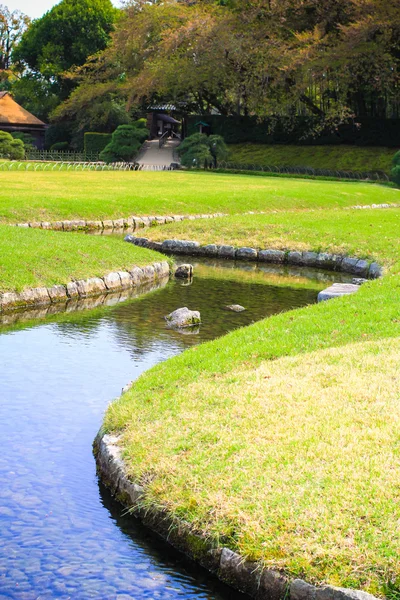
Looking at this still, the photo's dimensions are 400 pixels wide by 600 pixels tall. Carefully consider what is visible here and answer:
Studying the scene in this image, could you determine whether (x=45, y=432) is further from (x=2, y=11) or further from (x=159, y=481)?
(x=2, y=11)

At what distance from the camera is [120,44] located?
209 feet

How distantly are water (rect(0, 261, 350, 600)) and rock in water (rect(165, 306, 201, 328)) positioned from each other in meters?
0.23

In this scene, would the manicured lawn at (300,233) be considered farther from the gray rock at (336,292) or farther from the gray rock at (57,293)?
the gray rock at (57,293)

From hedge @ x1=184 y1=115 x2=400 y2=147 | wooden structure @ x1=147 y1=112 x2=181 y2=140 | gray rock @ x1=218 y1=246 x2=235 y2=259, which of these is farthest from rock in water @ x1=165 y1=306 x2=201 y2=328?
wooden structure @ x1=147 y1=112 x2=181 y2=140

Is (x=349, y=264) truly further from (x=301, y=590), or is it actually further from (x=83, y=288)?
(x=301, y=590)

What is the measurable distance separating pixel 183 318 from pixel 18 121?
6167cm

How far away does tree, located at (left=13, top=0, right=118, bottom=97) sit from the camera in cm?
7262

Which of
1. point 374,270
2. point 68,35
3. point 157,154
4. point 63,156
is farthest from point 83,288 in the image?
point 68,35

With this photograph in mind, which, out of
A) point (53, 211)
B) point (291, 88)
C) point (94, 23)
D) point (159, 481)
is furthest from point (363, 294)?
point (94, 23)

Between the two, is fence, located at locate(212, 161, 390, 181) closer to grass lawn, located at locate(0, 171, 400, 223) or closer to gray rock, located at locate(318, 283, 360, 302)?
A: grass lawn, located at locate(0, 171, 400, 223)

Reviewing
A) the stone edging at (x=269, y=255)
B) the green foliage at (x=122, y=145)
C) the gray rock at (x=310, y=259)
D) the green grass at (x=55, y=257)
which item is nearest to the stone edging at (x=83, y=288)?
the green grass at (x=55, y=257)

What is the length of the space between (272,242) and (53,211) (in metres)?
7.06

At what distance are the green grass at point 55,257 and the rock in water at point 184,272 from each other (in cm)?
58

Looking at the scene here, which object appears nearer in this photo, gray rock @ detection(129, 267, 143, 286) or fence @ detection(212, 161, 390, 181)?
gray rock @ detection(129, 267, 143, 286)
